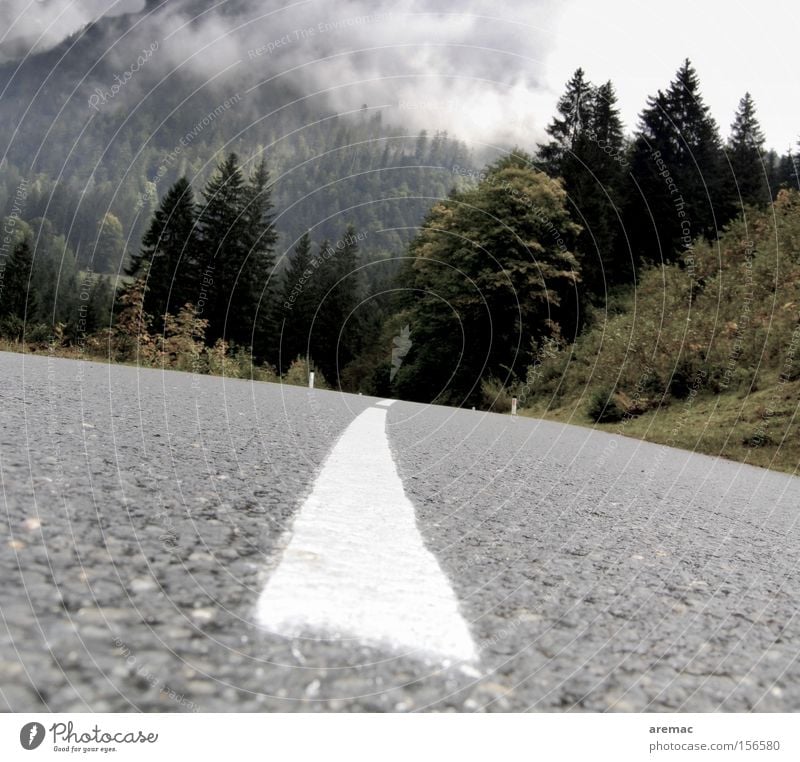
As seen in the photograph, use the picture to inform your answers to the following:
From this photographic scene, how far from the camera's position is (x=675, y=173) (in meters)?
38.0

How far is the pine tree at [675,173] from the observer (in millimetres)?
35906

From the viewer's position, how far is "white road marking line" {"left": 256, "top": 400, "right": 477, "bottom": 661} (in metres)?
1.39

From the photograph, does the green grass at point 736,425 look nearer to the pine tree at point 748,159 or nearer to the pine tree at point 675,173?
the pine tree at point 748,159

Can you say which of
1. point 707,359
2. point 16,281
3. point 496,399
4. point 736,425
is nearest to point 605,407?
point 707,359

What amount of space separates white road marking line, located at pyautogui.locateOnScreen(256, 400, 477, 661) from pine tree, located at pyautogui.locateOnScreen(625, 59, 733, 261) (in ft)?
118

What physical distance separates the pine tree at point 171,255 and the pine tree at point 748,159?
2812cm

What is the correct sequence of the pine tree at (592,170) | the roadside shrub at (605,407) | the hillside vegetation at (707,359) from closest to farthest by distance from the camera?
1. the hillside vegetation at (707,359)
2. the roadside shrub at (605,407)
3. the pine tree at (592,170)

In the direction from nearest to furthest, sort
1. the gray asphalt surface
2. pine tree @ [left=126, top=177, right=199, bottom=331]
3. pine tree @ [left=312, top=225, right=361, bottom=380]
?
the gray asphalt surface < pine tree @ [left=126, top=177, right=199, bottom=331] < pine tree @ [left=312, top=225, right=361, bottom=380]

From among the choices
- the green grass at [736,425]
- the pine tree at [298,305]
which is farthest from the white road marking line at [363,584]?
the pine tree at [298,305]

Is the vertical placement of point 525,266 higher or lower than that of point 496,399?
higher

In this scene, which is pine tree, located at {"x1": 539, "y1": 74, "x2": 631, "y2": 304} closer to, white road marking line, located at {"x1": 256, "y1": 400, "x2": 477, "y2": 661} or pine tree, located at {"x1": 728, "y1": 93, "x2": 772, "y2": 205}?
pine tree, located at {"x1": 728, "y1": 93, "x2": 772, "y2": 205}

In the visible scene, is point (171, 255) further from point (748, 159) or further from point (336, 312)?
point (748, 159)

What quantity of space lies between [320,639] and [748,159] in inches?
1919

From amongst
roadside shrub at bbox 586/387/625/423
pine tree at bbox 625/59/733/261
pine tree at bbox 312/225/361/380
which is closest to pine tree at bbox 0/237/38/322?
pine tree at bbox 312/225/361/380
